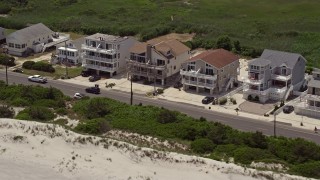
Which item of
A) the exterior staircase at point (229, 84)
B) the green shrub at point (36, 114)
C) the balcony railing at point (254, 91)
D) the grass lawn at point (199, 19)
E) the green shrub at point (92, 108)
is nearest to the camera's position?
the green shrub at point (36, 114)

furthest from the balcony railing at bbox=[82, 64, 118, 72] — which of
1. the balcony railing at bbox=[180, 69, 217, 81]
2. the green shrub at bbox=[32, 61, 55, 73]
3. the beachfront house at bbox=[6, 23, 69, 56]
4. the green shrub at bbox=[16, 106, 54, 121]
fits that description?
the green shrub at bbox=[16, 106, 54, 121]

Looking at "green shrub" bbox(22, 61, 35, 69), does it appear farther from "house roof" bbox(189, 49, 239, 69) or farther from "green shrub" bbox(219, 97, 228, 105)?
"green shrub" bbox(219, 97, 228, 105)

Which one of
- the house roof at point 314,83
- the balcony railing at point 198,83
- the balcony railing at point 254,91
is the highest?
the house roof at point 314,83

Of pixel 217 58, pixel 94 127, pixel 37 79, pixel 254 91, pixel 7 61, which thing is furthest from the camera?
pixel 7 61

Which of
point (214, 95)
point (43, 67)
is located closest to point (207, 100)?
point (214, 95)

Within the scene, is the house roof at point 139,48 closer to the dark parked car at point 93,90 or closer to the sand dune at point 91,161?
the dark parked car at point 93,90

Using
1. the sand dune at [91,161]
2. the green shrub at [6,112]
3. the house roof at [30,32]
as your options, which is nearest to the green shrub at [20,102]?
the green shrub at [6,112]

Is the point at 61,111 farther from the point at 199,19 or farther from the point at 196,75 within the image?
→ the point at 199,19
